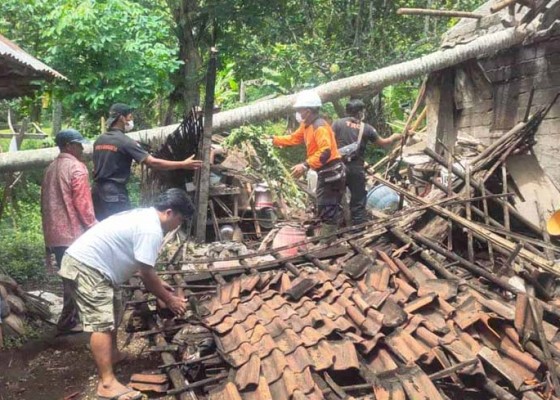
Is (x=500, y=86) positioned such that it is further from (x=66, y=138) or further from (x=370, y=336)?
(x=66, y=138)

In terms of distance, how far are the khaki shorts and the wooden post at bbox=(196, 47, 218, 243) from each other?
9.17ft

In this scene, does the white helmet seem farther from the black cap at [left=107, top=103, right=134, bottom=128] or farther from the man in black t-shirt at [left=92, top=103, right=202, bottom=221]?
the black cap at [left=107, top=103, right=134, bottom=128]

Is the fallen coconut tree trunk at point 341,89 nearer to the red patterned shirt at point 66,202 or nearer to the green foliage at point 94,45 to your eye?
the green foliage at point 94,45

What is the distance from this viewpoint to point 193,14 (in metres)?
13.2

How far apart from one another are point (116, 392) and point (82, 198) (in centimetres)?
196

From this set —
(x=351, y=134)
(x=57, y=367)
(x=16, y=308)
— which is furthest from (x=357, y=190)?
(x=16, y=308)

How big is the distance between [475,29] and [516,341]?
6117mm

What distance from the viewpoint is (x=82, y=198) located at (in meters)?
4.73

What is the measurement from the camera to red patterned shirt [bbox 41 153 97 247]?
4.72 metres

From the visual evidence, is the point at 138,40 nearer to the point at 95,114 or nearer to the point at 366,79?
the point at 95,114

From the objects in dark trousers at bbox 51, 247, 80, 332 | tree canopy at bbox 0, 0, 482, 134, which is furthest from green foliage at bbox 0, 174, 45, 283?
dark trousers at bbox 51, 247, 80, 332

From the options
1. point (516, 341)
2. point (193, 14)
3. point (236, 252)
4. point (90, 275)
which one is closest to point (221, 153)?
point (236, 252)

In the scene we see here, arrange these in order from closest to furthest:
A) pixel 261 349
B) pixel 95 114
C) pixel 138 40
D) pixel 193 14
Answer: pixel 261 349, pixel 138 40, pixel 95 114, pixel 193 14

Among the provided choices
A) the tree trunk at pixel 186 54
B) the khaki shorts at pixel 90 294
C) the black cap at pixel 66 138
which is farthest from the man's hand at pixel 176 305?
the tree trunk at pixel 186 54
